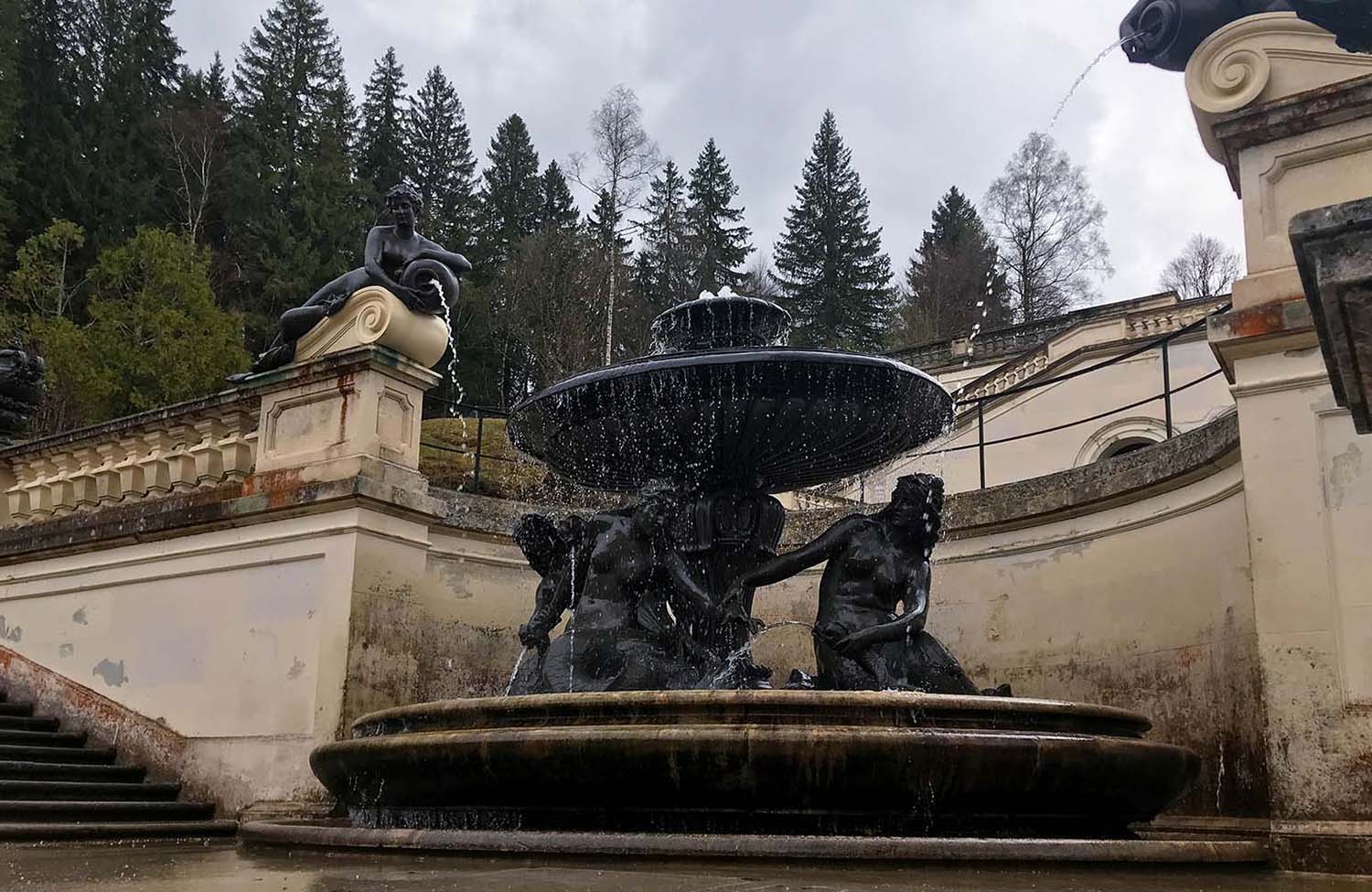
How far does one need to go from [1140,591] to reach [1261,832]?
8.37ft

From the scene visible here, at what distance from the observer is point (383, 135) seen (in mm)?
52219

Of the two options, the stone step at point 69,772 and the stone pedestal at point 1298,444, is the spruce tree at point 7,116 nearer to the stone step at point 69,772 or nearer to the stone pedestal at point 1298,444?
the stone step at point 69,772

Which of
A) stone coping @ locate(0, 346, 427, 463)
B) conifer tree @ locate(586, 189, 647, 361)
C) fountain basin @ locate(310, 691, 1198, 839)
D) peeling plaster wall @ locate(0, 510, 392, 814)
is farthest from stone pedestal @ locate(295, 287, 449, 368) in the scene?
conifer tree @ locate(586, 189, 647, 361)

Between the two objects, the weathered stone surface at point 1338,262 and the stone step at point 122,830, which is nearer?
the weathered stone surface at point 1338,262

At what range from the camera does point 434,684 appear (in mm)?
9711

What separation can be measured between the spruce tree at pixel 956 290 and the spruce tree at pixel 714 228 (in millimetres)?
7853

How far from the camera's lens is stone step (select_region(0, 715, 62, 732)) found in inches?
386

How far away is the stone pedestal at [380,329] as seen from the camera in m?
9.66

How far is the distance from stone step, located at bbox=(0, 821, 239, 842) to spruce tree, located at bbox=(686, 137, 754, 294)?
1533 inches

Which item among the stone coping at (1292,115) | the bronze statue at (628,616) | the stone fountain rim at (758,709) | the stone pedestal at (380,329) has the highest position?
the stone coping at (1292,115)

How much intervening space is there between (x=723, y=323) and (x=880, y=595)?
7.27 feet

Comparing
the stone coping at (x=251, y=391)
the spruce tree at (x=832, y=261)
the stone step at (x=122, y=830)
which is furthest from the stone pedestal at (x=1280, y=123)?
the spruce tree at (x=832, y=261)

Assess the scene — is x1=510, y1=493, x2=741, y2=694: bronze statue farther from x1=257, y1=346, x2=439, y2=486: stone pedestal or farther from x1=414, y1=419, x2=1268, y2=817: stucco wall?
x1=414, y1=419, x2=1268, y2=817: stucco wall

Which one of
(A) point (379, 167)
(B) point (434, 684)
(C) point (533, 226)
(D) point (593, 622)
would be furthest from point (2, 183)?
(D) point (593, 622)
